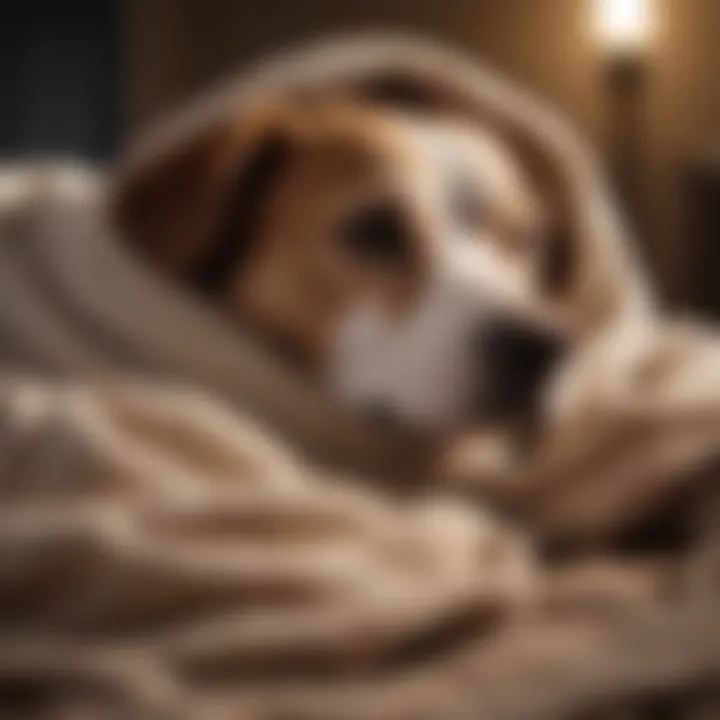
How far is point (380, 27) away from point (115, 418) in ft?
4.03

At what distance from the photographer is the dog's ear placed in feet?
3.13

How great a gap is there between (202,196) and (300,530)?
392mm

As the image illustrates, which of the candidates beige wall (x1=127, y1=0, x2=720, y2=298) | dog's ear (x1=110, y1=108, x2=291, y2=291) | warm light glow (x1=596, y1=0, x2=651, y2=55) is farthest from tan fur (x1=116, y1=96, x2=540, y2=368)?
warm light glow (x1=596, y1=0, x2=651, y2=55)

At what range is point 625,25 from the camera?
6.07ft

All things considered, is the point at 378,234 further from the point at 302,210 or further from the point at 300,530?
the point at 300,530

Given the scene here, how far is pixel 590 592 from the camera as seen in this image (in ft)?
2.08

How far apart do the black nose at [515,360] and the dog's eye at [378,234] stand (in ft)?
0.31

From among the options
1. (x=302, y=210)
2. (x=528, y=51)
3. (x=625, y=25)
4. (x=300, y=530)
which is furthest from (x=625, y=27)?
(x=300, y=530)

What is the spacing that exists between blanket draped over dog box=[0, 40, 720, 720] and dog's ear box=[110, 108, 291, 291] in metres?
0.02

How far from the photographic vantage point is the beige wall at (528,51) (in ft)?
5.80

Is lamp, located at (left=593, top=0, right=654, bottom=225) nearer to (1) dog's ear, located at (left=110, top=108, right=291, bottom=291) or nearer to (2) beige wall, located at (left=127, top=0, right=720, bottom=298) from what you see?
(2) beige wall, located at (left=127, top=0, right=720, bottom=298)

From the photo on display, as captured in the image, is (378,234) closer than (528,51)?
Yes

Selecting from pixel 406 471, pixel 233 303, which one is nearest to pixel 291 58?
pixel 233 303

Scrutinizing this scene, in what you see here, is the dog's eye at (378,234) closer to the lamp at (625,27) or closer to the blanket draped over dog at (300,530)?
the blanket draped over dog at (300,530)
